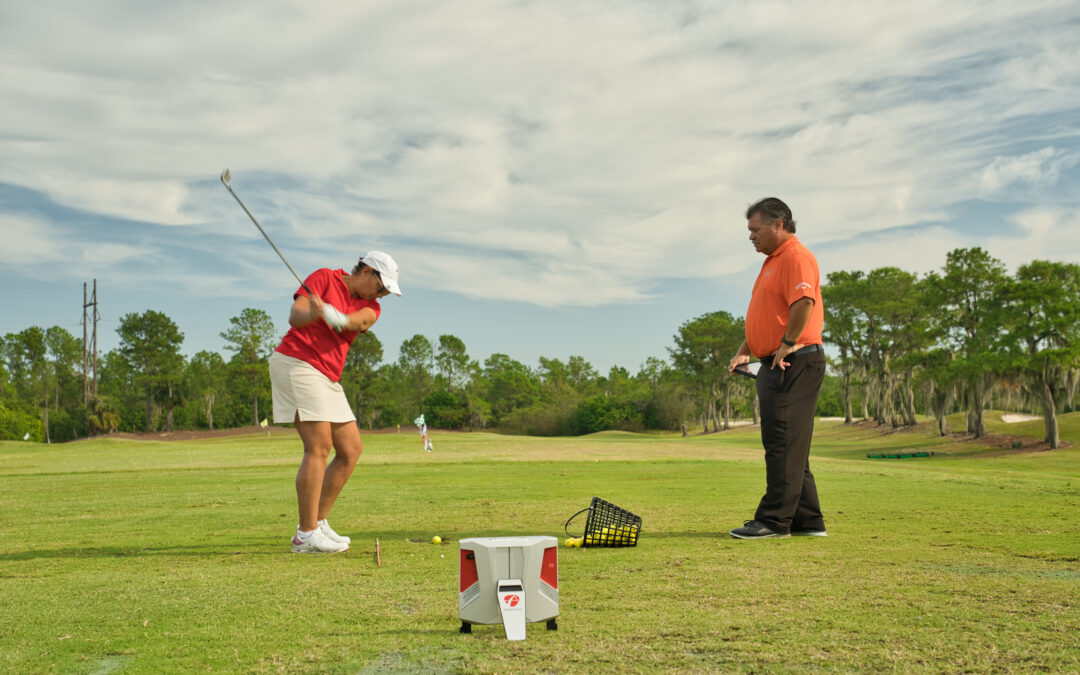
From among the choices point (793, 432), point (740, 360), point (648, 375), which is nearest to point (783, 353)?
point (793, 432)

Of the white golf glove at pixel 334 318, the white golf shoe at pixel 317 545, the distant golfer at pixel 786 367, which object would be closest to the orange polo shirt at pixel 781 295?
the distant golfer at pixel 786 367

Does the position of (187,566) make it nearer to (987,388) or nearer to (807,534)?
(807,534)

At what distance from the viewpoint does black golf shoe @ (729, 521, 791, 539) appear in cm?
626

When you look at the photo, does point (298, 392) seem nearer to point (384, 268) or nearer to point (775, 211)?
point (384, 268)

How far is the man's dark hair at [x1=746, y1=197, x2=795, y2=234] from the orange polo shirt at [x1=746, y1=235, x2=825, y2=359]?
0.47 ft

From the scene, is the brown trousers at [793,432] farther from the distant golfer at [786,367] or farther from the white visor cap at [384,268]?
the white visor cap at [384,268]

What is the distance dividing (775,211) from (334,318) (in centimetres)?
392

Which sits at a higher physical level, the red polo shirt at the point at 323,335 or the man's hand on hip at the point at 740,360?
the red polo shirt at the point at 323,335

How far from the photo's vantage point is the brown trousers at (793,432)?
21.5 ft

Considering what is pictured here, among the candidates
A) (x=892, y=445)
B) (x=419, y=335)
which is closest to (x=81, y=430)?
(x=419, y=335)

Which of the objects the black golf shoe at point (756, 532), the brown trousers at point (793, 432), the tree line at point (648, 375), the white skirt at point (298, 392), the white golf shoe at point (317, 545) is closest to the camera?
the white golf shoe at point (317, 545)

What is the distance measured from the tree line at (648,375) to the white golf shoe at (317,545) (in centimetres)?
3766

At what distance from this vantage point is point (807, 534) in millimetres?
6504

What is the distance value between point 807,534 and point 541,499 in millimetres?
4077
